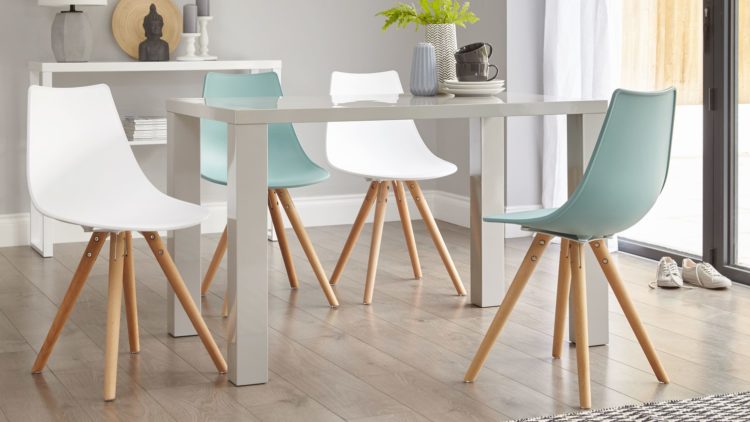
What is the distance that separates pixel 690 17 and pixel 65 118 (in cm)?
254

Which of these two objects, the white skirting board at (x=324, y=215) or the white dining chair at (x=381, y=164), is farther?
the white skirting board at (x=324, y=215)

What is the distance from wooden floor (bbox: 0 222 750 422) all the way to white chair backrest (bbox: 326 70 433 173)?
1.58 feet

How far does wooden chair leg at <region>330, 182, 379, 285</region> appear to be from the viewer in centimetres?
392

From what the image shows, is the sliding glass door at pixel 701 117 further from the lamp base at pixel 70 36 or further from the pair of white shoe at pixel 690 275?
the lamp base at pixel 70 36

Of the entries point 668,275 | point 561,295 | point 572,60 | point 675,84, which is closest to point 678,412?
point 561,295

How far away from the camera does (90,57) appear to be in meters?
5.00

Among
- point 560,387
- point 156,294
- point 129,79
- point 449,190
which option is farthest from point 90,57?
point 560,387

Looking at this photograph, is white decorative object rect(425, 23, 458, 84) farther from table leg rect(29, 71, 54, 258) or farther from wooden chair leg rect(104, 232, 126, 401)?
table leg rect(29, 71, 54, 258)

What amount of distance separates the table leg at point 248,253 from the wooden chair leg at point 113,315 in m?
0.28

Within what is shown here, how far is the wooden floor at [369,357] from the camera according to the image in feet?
8.64

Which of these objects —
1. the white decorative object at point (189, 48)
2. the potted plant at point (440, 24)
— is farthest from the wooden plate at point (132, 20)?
the potted plant at point (440, 24)

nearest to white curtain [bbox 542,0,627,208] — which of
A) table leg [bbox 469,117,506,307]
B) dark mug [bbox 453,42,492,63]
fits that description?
table leg [bbox 469,117,506,307]

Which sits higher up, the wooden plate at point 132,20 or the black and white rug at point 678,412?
the wooden plate at point 132,20

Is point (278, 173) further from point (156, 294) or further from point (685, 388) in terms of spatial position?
point (685, 388)
